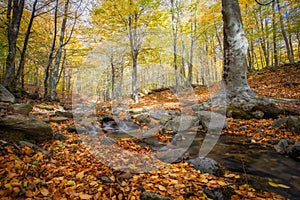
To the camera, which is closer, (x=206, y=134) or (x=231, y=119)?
(x=206, y=134)

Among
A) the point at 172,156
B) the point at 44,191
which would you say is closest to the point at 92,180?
the point at 44,191

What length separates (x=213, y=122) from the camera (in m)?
5.32

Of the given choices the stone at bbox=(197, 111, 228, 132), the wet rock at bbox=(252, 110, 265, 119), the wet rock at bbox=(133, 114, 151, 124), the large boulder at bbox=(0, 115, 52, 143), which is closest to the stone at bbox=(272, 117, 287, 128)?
the wet rock at bbox=(252, 110, 265, 119)

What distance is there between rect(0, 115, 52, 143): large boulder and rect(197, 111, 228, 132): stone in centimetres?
451

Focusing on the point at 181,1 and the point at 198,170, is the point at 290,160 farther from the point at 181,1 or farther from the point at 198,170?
the point at 181,1

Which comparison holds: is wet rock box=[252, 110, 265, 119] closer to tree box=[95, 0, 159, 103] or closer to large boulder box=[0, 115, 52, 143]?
large boulder box=[0, 115, 52, 143]

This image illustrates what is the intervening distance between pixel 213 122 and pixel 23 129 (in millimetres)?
5049

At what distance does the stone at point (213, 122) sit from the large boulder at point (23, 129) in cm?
451

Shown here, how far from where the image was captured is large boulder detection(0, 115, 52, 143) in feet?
8.73

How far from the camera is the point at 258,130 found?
4566 mm

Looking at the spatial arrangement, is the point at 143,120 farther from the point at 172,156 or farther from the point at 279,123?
the point at 279,123

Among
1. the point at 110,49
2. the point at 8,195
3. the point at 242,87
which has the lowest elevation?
the point at 8,195

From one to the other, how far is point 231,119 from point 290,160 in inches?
112

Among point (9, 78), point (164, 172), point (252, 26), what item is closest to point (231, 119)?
point (164, 172)
